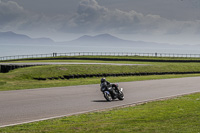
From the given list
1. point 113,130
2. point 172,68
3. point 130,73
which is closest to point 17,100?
point 113,130

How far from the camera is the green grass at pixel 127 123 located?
32.1ft

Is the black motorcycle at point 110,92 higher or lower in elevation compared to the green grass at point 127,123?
higher

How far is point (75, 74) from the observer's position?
3622 centimetres

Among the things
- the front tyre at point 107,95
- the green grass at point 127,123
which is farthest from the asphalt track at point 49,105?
the green grass at point 127,123

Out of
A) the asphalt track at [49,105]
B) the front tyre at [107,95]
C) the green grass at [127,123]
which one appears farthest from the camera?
the front tyre at [107,95]

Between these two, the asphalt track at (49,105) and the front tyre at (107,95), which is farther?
the front tyre at (107,95)

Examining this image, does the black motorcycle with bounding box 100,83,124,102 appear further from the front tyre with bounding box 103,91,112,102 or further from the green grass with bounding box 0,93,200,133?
the green grass with bounding box 0,93,200,133

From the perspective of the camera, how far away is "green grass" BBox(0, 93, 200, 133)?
978 centimetres

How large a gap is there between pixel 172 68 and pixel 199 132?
3837 cm

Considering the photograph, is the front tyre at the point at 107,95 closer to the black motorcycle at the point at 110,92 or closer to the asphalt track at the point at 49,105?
the black motorcycle at the point at 110,92

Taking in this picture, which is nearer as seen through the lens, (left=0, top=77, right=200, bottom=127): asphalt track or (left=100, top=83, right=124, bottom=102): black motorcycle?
(left=0, top=77, right=200, bottom=127): asphalt track

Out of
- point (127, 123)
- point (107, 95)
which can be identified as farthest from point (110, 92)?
point (127, 123)

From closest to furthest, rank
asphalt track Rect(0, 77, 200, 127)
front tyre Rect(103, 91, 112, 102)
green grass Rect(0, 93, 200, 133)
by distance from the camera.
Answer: green grass Rect(0, 93, 200, 133), asphalt track Rect(0, 77, 200, 127), front tyre Rect(103, 91, 112, 102)

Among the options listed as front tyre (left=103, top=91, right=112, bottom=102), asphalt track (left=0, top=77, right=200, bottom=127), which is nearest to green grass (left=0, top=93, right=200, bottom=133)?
asphalt track (left=0, top=77, right=200, bottom=127)
